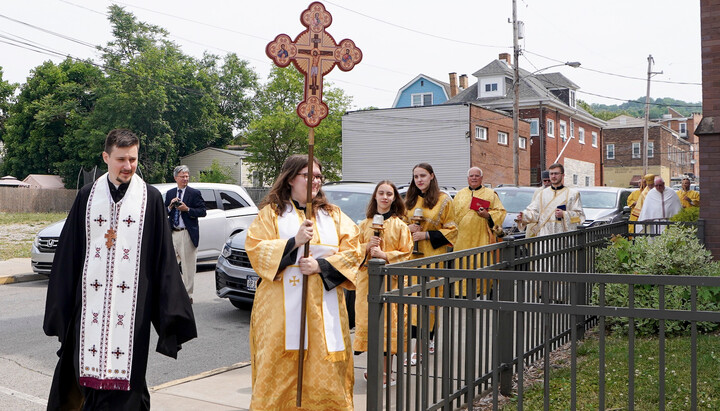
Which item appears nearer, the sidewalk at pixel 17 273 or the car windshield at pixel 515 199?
the sidewalk at pixel 17 273

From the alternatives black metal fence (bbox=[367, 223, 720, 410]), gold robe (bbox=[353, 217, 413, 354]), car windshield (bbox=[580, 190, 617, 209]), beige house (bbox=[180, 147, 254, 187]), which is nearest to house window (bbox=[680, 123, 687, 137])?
beige house (bbox=[180, 147, 254, 187])

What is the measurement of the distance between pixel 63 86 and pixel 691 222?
5637 centimetres

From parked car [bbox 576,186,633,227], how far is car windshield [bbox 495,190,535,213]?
1099mm

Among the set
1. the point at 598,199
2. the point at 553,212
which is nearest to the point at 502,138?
the point at 598,199

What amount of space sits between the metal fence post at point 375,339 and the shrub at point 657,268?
11.8 ft

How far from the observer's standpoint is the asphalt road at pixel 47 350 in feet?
19.8

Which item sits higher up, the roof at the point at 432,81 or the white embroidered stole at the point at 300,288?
the roof at the point at 432,81

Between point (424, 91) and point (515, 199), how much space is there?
36718 mm

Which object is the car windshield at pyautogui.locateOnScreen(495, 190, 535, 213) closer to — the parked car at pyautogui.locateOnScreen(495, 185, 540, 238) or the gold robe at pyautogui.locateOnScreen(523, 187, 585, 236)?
the parked car at pyautogui.locateOnScreen(495, 185, 540, 238)

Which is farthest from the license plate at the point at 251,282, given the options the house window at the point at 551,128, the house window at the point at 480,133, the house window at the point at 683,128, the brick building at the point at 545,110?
the house window at the point at 683,128

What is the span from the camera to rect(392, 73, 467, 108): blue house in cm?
5006

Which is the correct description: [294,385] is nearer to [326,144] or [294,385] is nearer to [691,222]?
[691,222]

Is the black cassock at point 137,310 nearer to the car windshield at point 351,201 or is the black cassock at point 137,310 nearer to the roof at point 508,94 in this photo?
the car windshield at point 351,201

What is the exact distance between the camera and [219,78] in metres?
67.1
